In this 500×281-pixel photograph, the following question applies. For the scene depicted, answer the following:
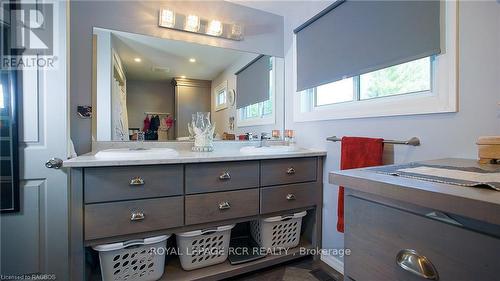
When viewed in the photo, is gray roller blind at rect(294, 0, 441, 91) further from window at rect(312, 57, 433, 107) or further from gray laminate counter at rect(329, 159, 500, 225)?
gray laminate counter at rect(329, 159, 500, 225)

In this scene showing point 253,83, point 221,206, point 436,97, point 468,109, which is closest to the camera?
point 468,109

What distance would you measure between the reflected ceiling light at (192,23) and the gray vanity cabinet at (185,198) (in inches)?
46.1

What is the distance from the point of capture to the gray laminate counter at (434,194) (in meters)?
0.38

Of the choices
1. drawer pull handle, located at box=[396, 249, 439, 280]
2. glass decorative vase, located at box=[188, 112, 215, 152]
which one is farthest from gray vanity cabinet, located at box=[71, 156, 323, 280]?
drawer pull handle, located at box=[396, 249, 439, 280]

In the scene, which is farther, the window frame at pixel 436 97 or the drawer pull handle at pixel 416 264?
the window frame at pixel 436 97

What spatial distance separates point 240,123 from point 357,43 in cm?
110

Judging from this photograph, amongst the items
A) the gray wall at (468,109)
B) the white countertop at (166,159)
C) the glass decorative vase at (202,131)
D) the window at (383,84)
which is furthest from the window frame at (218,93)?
the gray wall at (468,109)

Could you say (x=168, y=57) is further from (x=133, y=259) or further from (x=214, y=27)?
(x=133, y=259)

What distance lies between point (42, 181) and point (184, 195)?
0.67 metres

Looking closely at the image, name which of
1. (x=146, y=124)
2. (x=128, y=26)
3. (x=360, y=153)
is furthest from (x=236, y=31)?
(x=360, y=153)

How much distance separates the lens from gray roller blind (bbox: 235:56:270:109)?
6.65 feet

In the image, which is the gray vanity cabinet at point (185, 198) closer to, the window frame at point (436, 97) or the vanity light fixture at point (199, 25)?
the window frame at point (436, 97)

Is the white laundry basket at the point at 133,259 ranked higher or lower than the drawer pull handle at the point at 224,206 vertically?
lower

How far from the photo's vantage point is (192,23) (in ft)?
5.86
